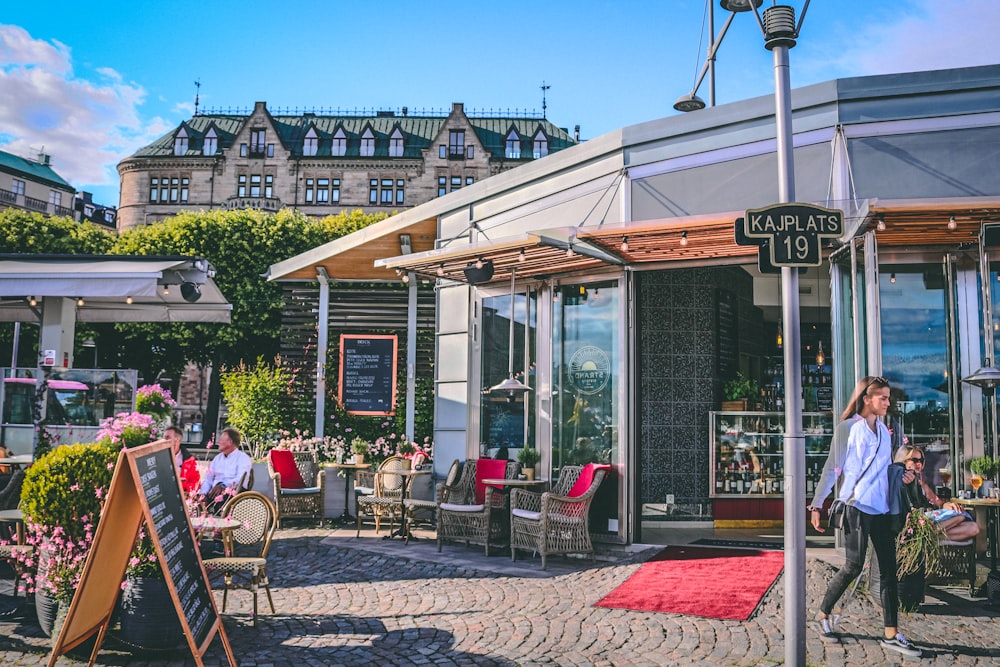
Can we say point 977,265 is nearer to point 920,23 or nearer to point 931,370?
point 931,370

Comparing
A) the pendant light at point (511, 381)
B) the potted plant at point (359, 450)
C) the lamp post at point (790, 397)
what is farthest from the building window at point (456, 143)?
the lamp post at point (790, 397)

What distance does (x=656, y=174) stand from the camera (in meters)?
8.54

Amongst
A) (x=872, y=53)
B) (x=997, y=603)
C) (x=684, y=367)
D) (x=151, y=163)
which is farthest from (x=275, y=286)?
(x=151, y=163)

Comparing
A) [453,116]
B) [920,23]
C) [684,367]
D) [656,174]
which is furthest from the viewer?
[453,116]

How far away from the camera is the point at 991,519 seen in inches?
270

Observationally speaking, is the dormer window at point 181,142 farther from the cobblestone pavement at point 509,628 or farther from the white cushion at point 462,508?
the cobblestone pavement at point 509,628

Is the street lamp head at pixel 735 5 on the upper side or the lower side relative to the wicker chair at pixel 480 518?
upper

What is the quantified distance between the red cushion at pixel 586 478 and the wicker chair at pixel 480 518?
88 centimetres

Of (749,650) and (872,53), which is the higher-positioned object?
(872,53)

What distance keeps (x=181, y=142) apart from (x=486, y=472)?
45271mm

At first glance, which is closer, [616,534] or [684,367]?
[616,534]

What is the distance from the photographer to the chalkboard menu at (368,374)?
1298 cm

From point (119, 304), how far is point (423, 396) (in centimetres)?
465

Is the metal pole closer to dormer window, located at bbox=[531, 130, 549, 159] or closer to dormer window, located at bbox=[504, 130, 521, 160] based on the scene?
dormer window, located at bbox=[504, 130, 521, 160]
